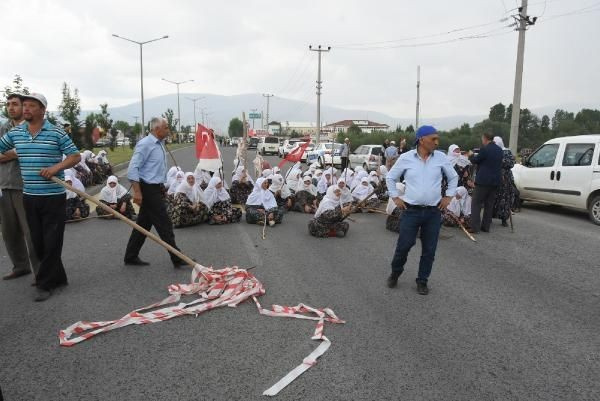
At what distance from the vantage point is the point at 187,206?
8734mm

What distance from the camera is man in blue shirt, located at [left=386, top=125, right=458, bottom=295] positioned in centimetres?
499

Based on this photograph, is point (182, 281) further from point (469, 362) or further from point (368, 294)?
point (469, 362)

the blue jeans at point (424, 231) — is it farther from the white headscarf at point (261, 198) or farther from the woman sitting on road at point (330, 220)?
the white headscarf at point (261, 198)

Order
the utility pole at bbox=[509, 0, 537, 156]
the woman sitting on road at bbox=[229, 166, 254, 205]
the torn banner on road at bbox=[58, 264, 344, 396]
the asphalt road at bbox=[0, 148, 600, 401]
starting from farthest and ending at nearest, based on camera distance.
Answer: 1. the utility pole at bbox=[509, 0, 537, 156]
2. the woman sitting on road at bbox=[229, 166, 254, 205]
3. the torn banner on road at bbox=[58, 264, 344, 396]
4. the asphalt road at bbox=[0, 148, 600, 401]

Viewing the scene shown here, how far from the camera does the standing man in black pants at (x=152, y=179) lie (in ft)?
18.4

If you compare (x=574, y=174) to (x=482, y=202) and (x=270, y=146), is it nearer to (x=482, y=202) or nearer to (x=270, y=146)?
(x=482, y=202)

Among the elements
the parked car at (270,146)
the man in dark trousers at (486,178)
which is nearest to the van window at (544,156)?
the man in dark trousers at (486,178)

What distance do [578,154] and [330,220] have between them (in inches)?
241

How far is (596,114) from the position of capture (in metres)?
57.6

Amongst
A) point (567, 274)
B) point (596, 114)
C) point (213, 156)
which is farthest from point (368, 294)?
point (596, 114)

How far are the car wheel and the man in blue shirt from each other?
6.30 m

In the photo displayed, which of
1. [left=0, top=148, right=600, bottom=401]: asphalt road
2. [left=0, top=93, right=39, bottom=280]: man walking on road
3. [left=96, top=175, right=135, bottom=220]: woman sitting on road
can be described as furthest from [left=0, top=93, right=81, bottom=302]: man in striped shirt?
[left=96, top=175, right=135, bottom=220]: woman sitting on road

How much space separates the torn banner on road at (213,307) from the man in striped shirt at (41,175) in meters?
1.09

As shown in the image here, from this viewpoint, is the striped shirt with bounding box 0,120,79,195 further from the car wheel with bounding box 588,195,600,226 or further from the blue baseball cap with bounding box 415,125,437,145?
the car wheel with bounding box 588,195,600,226
